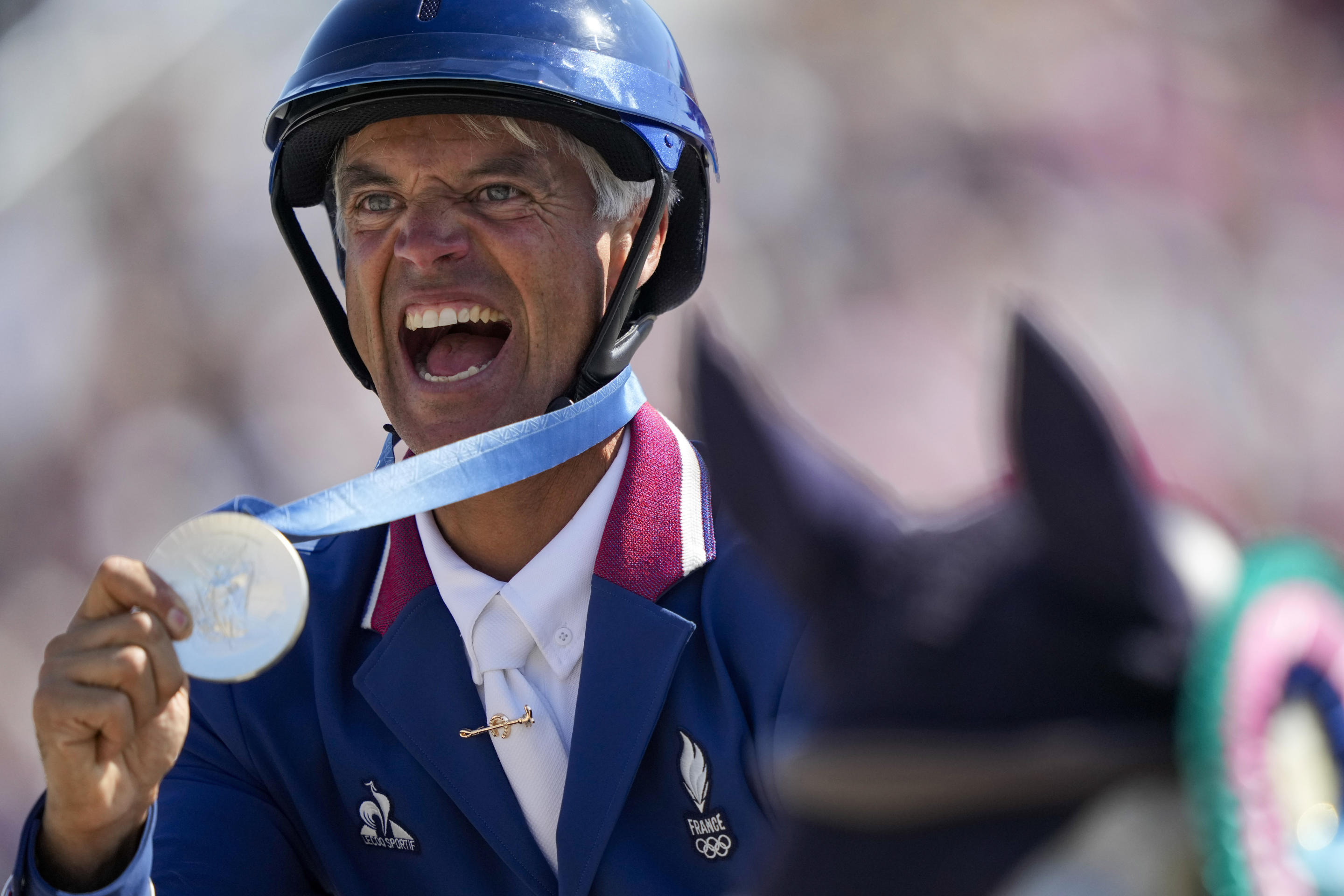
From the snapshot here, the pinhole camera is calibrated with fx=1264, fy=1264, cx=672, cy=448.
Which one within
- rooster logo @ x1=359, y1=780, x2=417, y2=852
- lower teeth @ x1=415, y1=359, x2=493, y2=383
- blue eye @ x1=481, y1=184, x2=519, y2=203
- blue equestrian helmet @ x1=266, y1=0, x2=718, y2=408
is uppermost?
blue equestrian helmet @ x1=266, y1=0, x2=718, y2=408

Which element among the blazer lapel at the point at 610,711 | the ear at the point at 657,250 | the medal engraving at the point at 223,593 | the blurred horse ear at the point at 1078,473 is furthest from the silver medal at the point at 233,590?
the ear at the point at 657,250

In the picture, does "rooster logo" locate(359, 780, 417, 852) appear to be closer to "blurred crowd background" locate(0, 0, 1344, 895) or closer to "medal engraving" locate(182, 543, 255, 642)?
"medal engraving" locate(182, 543, 255, 642)

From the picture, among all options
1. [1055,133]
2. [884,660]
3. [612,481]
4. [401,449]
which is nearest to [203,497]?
[401,449]

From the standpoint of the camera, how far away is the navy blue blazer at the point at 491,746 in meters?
1.21

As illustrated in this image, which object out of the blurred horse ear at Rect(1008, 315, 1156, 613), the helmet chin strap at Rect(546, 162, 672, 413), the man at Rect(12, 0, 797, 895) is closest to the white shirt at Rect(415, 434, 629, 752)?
the man at Rect(12, 0, 797, 895)

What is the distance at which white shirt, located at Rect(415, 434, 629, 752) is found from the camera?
134cm

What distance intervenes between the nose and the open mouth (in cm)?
6

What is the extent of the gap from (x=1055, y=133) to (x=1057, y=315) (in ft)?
1.98

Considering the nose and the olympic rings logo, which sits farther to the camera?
the nose

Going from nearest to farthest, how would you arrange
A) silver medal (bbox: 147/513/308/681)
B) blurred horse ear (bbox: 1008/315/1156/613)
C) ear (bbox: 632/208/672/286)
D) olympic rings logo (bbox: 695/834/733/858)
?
blurred horse ear (bbox: 1008/315/1156/613) → silver medal (bbox: 147/513/308/681) → olympic rings logo (bbox: 695/834/733/858) → ear (bbox: 632/208/672/286)

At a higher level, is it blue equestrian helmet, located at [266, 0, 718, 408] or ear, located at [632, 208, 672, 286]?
blue equestrian helmet, located at [266, 0, 718, 408]

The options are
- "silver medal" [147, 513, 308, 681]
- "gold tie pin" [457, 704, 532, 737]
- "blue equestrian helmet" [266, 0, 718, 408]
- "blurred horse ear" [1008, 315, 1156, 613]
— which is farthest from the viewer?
"blue equestrian helmet" [266, 0, 718, 408]

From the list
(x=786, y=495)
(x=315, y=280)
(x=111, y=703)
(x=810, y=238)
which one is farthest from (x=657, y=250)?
(x=810, y=238)

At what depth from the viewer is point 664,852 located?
1220 millimetres
